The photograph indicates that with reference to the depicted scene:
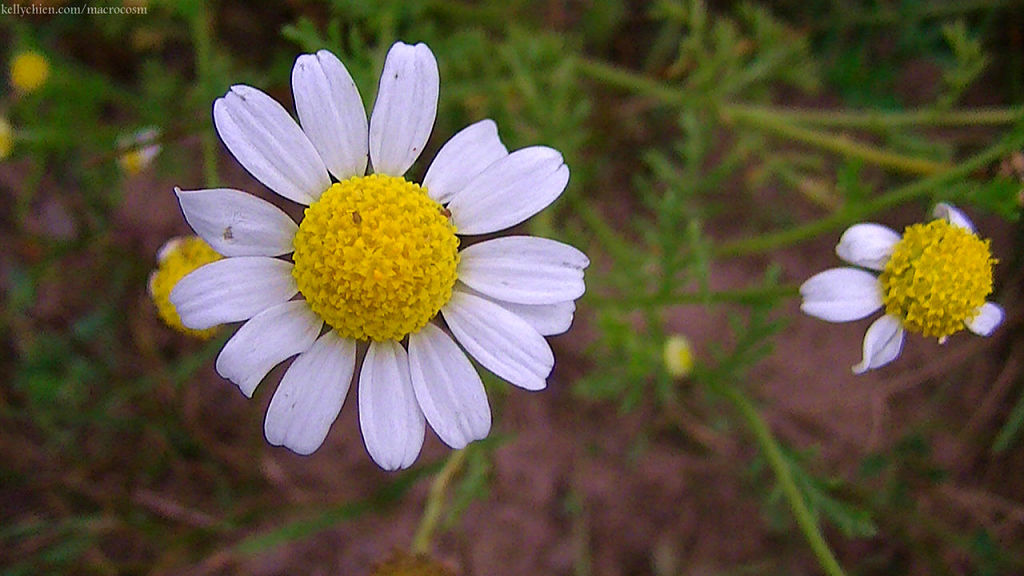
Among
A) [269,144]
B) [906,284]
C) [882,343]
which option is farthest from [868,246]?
[269,144]

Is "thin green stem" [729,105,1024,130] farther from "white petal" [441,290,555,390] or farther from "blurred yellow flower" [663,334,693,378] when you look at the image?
"white petal" [441,290,555,390]

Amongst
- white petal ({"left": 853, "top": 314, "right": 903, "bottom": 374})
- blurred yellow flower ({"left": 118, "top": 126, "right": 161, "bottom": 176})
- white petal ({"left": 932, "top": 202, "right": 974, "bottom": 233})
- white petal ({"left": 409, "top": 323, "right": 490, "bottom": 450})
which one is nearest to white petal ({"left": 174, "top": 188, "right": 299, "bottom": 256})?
white petal ({"left": 409, "top": 323, "right": 490, "bottom": 450})

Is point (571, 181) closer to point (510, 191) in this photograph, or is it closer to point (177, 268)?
point (510, 191)

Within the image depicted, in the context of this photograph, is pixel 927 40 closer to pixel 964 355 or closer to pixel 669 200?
pixel 964 355

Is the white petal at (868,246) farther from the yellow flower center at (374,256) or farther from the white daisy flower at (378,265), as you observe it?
the yellow flower center at (374,256)

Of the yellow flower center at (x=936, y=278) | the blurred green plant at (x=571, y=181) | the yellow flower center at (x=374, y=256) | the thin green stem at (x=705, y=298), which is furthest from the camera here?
the blurred green plant at (x=571, y=181)

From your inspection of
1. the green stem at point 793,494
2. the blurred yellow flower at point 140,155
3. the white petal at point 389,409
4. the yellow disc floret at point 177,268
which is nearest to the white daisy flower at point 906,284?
the green stem at point 793,494

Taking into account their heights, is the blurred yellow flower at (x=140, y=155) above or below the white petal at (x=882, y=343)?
above

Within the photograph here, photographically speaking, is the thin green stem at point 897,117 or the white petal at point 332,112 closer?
the white petal at point 332,112
